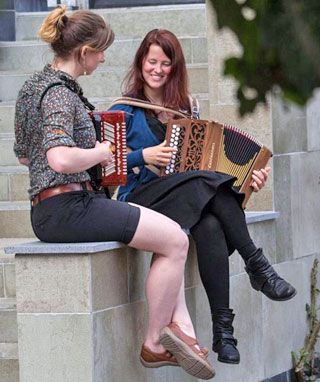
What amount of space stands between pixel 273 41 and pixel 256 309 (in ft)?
14.4

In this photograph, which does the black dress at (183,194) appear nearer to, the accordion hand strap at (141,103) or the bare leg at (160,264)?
the bare leg at (160,264)

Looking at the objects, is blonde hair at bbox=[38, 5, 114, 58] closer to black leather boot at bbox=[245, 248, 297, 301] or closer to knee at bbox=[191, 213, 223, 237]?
knee at bbox=[191, 213, 223, 237]

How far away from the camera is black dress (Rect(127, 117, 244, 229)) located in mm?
3830

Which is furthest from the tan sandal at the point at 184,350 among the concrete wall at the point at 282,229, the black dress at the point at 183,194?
the concrete wall at the point at 282,229

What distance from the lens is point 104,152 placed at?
3.41 metres

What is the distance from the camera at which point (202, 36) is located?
6535 millimetres

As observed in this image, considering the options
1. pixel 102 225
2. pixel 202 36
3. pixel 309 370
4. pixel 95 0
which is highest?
pixel 95 0

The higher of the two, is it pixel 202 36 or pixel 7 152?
pixel 202 36

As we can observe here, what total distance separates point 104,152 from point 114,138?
218mm

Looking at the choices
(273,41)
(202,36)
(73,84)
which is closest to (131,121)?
(73,84)

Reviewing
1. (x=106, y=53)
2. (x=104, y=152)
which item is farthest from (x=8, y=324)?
(x=106, y=53)

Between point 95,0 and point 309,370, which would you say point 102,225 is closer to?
point 309,370

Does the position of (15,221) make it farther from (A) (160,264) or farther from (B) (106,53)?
(A) (160,264)

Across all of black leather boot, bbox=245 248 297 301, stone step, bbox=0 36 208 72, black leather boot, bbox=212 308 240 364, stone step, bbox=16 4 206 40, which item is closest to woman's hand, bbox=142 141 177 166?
black leather boot, bbox=245 248 297 301
